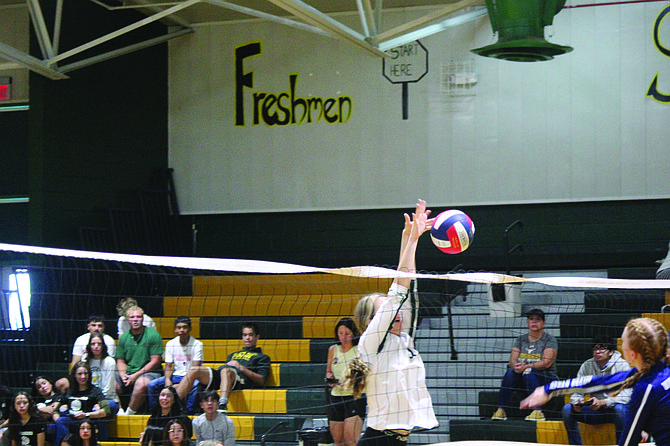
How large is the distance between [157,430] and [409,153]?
5.54 meters

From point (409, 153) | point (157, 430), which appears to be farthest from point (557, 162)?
→ point (157, 430)

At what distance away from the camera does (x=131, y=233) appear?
12.3 metres

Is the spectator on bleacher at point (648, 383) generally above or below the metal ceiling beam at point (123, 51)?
below

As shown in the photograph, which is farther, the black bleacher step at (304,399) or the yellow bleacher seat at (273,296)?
the yellow bleacher seat at (273,296)

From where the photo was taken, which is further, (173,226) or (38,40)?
(173,226)

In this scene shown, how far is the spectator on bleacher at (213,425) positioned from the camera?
8.30 m

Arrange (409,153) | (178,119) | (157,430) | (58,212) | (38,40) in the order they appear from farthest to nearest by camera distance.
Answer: (178,119) → (409,153) → (58,212) → (38,40) → (157,430)

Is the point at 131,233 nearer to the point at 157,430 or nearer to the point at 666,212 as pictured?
the point at 157,430

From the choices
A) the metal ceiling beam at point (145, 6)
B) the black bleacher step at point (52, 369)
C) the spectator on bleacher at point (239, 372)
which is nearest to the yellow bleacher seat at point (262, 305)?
the spectator on bleacher at point (239, 372)

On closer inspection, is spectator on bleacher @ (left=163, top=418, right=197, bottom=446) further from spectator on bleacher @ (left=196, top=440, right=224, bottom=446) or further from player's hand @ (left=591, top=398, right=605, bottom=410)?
player's hand @ (left=591, top=398, right=605, bottom=410)

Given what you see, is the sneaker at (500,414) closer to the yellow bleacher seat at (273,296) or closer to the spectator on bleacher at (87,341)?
the yellow bleacher seat at (273,296)

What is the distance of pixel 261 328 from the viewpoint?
36.4 ft

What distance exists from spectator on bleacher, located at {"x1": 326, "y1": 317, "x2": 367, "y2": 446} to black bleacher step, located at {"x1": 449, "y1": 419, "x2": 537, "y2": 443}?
0.94 m

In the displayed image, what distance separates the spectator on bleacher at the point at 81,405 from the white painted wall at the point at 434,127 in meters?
4.33
